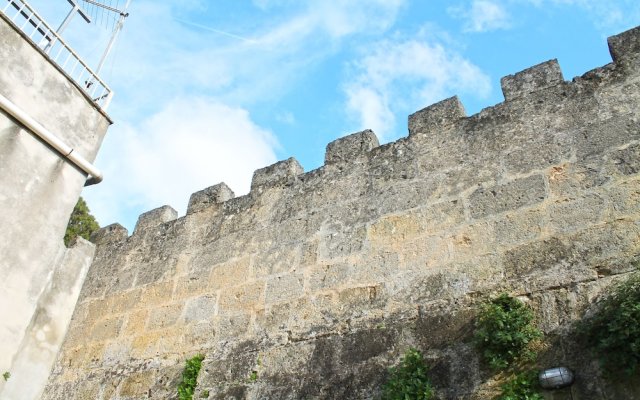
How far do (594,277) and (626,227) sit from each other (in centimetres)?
45

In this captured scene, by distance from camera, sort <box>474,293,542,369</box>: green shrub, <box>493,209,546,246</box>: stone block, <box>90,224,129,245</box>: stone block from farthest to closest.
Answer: <box>90,224,129,245</box>: stone block → <box>493,209,546,246</box>: stone block → <box>474,293,542,369</box>: green shrub

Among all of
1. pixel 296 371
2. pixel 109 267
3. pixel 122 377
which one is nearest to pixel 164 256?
pixel 109 267

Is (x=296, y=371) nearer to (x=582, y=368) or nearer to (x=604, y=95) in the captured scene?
(x=582, y=368)

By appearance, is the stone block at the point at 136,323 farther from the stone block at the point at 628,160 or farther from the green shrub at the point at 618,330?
the stone block at the point at 628,160

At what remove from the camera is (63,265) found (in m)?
5.32

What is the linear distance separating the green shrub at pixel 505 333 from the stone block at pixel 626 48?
240cm

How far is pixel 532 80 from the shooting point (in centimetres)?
519

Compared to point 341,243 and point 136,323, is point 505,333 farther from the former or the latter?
point 136,323

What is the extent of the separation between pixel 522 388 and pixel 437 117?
2825mm

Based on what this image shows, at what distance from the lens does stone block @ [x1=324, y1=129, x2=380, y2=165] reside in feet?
19.2

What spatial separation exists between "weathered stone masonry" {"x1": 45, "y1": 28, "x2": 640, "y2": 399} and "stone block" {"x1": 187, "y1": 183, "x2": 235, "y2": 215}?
6.9 inches

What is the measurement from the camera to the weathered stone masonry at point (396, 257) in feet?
13.4

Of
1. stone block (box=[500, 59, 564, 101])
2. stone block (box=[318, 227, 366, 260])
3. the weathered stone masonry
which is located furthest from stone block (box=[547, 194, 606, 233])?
stone block (box=[318, 227, 366, 260])

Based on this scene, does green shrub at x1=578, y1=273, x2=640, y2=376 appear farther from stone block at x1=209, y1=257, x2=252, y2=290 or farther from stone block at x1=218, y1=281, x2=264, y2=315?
stone block at x1=209, y1=257, x2=252, y2=290
